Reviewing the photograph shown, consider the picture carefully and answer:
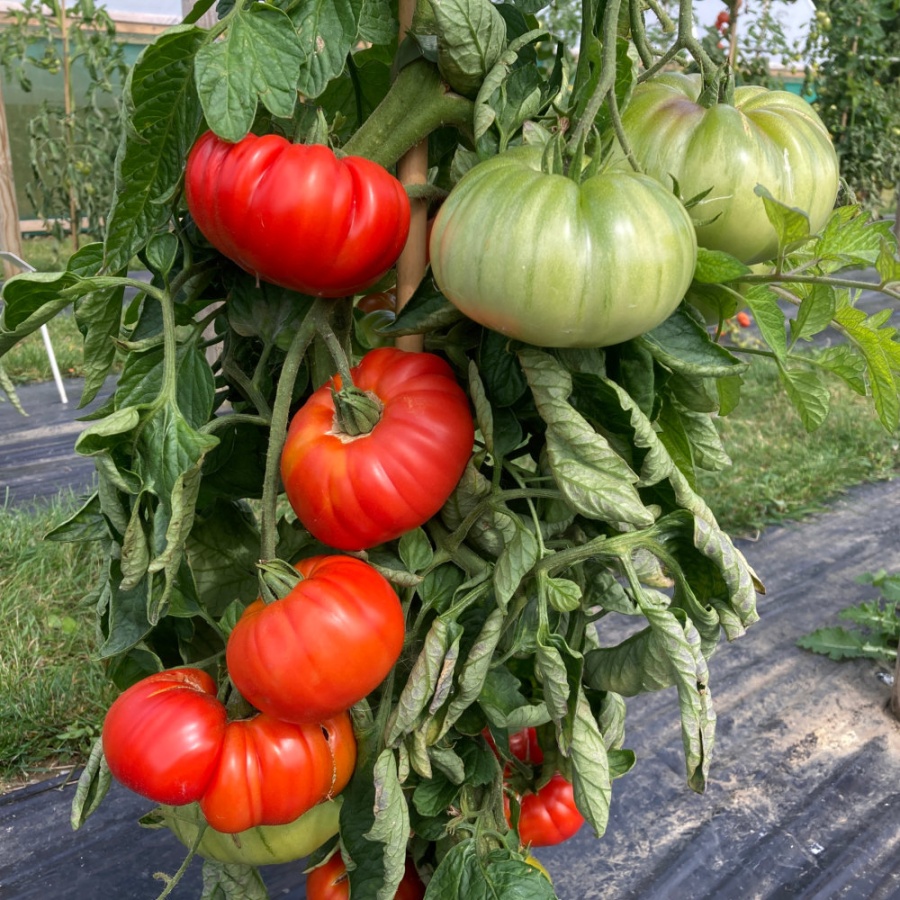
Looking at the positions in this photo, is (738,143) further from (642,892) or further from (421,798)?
(642,892)

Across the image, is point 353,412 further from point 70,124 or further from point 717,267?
point 70,124

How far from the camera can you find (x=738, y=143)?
66 cm

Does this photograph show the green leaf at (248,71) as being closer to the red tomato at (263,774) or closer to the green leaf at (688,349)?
the green leaf at (688,349)

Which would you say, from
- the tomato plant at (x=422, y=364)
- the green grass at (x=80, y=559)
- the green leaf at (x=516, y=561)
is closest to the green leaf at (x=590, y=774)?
the tomato plant at (x=422, y=364)

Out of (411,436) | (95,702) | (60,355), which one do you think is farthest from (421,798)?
(60,355)

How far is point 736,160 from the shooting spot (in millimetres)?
654

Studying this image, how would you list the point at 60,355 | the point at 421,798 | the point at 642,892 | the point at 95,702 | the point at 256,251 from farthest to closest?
the point at 60,355
the point at 95,702
the point at 642,892
the point at 421,798
the point at 256,251

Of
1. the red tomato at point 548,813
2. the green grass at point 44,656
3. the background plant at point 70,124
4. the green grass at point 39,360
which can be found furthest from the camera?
the background plant at point 70,124

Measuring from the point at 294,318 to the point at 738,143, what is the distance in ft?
1.21

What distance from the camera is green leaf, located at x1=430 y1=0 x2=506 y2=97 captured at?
62cm

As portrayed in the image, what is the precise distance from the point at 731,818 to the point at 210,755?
3.72 feet

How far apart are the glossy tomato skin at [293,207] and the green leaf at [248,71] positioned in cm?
2

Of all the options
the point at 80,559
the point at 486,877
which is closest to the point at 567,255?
the point at 486,877

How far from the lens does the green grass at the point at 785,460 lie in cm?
270
